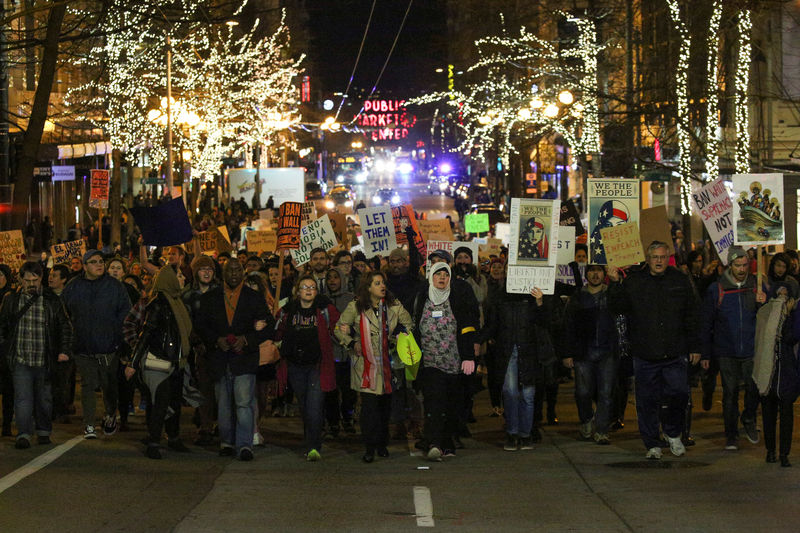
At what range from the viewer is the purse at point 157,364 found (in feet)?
36.1

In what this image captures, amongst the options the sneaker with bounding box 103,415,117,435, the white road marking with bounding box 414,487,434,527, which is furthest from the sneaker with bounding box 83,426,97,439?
the white road marking with bounding box 414,487,434,527

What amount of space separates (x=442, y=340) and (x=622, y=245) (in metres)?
2.88

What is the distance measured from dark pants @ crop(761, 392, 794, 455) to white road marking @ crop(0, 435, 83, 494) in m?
6.10

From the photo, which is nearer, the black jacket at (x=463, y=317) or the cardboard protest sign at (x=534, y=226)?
the black jacket at (x=463, y=317)

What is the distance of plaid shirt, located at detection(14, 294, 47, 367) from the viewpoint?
1148cm

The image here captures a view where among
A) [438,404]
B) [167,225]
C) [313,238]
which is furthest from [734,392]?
[313,238]

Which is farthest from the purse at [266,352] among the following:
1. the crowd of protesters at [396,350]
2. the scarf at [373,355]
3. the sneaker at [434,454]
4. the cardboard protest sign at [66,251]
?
the cardboard protest sign at [66,251]

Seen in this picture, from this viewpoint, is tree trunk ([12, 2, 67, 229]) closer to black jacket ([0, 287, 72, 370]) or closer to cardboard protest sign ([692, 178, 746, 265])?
black jacket ([0, 287, 72, 370])

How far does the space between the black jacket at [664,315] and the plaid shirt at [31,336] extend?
17.8ft

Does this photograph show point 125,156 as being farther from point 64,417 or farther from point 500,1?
point 64,417

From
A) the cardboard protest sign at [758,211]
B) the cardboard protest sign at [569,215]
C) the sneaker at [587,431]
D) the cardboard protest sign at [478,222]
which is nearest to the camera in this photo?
the sneaker at [587,431]

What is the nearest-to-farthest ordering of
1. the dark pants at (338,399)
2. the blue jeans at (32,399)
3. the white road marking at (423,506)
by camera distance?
the white road marking at (423,506)
the blue jeans at (32,399)
the dark pants at (338,399)

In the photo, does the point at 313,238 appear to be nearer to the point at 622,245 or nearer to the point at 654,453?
the point at 622,245

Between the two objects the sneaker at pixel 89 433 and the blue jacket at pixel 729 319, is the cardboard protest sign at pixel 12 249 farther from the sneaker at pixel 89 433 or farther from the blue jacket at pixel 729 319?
the blue jacket at pixel 729 319
